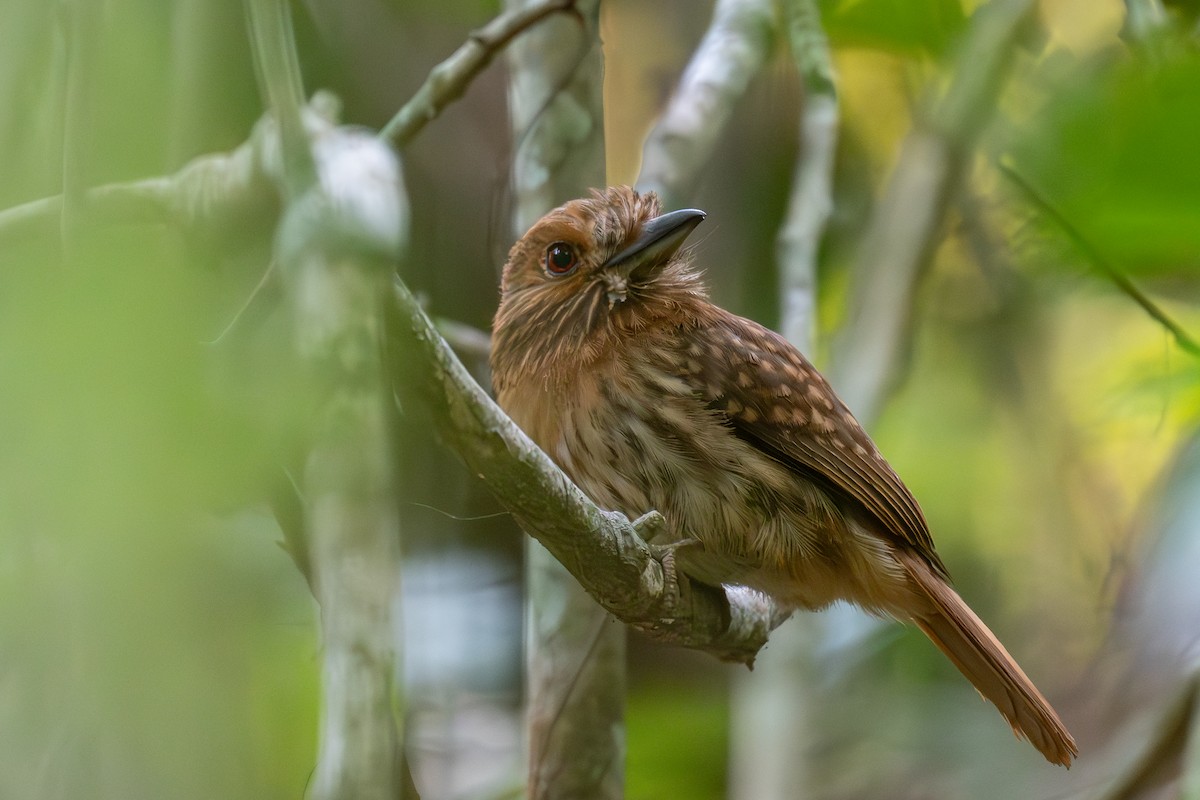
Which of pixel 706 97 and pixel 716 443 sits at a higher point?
pixel 706 97

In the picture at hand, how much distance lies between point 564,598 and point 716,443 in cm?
76

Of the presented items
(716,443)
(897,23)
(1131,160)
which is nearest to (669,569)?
(716,443)

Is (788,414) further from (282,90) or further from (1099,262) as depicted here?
(282,90)

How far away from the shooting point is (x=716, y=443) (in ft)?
6.59

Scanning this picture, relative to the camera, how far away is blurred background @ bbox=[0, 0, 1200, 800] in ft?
1.98

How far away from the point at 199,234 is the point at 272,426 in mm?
507

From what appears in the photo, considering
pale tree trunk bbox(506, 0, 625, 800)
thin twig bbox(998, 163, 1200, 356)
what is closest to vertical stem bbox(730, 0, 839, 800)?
pale tree trunk bbox(506, 0, 625, 800)

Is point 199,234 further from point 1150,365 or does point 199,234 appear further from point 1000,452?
point 1000,452

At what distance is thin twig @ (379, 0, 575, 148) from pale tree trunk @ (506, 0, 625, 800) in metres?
0.37

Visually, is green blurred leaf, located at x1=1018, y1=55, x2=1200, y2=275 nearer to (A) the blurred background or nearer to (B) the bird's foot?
(A) the blurred background

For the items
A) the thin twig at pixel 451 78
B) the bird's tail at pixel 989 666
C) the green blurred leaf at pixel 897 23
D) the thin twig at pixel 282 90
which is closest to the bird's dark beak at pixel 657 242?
the thin twig at pixel 451 78

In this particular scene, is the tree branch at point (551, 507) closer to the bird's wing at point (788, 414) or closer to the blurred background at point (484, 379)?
the blurred background at point (484, 379)

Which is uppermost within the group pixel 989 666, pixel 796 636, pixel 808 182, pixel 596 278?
pixel 808 182

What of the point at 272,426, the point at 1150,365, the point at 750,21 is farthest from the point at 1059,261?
the point at 272,426
